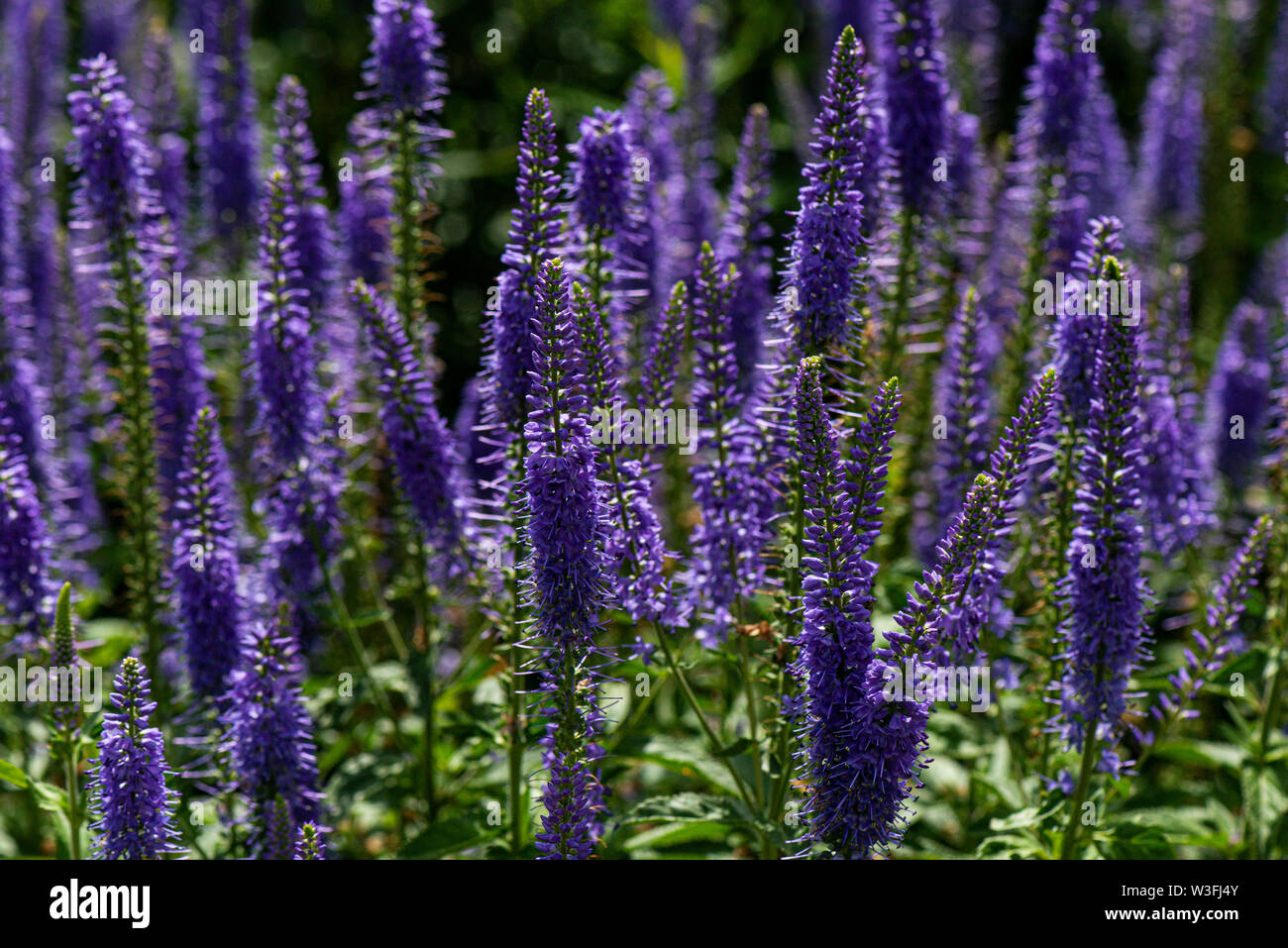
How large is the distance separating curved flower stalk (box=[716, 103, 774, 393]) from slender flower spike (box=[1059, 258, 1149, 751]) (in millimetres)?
1574

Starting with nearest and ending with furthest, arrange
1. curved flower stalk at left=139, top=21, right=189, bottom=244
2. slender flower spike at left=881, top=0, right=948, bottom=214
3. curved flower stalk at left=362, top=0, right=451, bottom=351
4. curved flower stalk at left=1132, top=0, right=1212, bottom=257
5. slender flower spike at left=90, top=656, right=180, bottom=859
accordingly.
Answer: slender flower spike at left=90, top=656, right=180, bottom=859, curved flower stalk at left=362, top=0, right=451, bottom=351, slender flower spike at left=881, top=0, right=948, bottom=214, curved flower stalk at left=139, top=21, right=189, bottom=244, curved flower stalk at left=1132, top=0, right=1212, bottom=257

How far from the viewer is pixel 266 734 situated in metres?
4.23

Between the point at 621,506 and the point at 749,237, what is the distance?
186 centimetres

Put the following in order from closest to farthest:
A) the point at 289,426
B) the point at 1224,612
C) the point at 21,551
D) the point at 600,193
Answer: the point at 1224,612 < the point at 600,193 < the point at 21,551 < the point at 289,426

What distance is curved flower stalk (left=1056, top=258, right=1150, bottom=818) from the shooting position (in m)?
3.84

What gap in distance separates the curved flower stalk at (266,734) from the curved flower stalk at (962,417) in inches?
104

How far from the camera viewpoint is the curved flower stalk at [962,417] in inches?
201

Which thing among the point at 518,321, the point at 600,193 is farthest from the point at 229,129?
the point at 518,321

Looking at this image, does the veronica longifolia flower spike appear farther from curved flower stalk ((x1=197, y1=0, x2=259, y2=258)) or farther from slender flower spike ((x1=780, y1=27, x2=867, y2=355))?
curved flower stalk ((x1=197, y1=0, x2=259, y2=258))

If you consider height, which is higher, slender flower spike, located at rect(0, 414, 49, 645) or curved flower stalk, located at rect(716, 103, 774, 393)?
curved flower stalk, located at rect(716, 103, 774, 393)

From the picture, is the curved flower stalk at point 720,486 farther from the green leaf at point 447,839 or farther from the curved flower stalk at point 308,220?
the curved flower stalk at point 308,220

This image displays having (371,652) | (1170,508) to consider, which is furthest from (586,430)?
(371,652)

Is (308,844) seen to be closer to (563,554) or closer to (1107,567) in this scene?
(563,554)

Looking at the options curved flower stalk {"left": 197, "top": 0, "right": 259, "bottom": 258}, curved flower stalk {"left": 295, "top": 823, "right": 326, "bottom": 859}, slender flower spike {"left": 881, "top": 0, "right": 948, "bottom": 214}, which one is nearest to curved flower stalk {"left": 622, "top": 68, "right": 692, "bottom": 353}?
slender flower spike {"left": 881, "top": 0, "right": 948, "bottom": 214}
